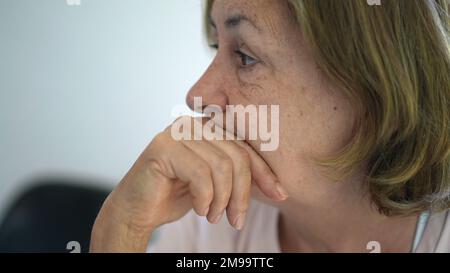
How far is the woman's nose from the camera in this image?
741mm

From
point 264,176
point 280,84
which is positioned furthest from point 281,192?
point 280,84

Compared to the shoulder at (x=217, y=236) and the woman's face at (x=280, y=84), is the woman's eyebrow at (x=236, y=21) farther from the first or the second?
the shoulder at (x=217, y=236)

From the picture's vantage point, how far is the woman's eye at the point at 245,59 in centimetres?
73

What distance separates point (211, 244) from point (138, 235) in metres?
0.21

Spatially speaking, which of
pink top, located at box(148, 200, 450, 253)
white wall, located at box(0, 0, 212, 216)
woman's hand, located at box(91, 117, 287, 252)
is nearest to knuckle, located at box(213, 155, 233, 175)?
woman's hand, located at box(91, 117, 287, 252)

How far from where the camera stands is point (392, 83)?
0.70m

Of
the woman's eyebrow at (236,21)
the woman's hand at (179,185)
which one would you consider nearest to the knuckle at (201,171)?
the woman's hand at (179,185)

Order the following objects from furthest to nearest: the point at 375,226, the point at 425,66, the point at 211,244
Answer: the point at 211,244
the point at 375,226
the point at 425,66

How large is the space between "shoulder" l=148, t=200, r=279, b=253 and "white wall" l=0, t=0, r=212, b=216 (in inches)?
7.9

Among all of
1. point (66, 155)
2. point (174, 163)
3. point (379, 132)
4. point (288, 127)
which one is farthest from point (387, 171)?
point (66, 155)

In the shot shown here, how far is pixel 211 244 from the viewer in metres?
0.94

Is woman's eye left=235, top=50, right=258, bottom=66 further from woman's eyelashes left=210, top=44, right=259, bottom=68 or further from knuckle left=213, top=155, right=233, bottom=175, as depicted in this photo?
knuckle left=213, top=155, right=233, bottom=175
